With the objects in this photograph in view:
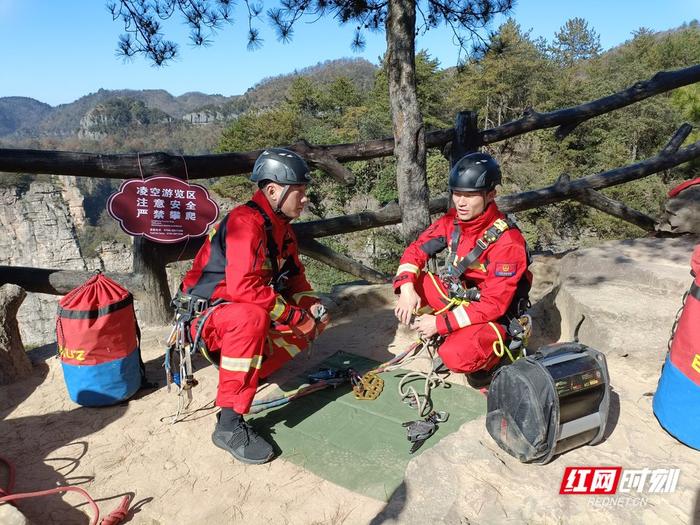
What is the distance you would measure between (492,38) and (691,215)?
3.05m

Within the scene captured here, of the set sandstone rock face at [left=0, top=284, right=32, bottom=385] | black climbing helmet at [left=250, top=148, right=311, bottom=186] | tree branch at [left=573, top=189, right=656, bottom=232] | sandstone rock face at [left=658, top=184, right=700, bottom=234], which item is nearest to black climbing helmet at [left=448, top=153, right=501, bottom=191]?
black climbing helmet at [left=250, top=148, right=311, bottom=186]

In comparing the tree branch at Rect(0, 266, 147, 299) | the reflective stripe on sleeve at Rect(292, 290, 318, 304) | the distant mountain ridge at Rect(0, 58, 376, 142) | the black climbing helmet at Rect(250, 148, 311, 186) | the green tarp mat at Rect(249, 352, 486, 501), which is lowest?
the green tarp mat at Rect(249, 352, 486, 501)

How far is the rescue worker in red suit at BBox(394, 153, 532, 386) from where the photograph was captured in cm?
262

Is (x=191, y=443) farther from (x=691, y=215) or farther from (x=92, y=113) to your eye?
(x=92, y=113)

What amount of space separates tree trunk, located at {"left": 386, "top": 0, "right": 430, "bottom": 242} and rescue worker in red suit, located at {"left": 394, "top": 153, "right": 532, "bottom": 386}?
180 centimetres

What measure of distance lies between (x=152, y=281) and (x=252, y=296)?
1.85m

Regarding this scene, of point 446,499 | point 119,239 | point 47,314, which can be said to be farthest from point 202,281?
point 119,239

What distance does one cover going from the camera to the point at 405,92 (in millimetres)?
4656

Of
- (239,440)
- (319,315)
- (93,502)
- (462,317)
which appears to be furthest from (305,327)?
(93,502)

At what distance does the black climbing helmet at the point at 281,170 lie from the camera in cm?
268

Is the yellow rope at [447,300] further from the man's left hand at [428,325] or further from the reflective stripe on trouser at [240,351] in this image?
the reflective stripe on trouser at [240,351]

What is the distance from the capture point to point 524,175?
70.8 feet

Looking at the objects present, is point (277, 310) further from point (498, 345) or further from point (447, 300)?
point (498, 345)

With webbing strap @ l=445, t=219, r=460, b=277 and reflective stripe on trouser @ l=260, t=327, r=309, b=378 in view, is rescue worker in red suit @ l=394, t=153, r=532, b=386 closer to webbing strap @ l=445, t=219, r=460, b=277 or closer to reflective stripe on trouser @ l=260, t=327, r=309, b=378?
webbing strap @ l=445, t=219, r=460, b=277
